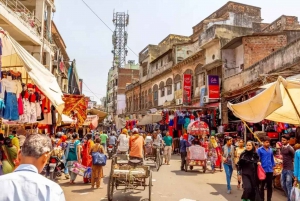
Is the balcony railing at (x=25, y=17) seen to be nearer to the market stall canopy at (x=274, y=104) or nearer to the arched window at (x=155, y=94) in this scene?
the market stall canopy at (x=274, y=104)

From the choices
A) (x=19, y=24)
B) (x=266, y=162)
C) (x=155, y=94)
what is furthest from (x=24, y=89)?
(x=155, y=94)

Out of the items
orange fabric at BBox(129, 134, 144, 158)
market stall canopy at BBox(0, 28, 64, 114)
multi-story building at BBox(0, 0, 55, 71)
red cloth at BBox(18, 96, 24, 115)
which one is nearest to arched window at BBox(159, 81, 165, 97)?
→ multi-story building at BBox(0, 0, 55, 71)

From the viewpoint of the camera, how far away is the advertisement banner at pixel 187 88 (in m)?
26.1

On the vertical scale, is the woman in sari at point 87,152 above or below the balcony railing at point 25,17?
below

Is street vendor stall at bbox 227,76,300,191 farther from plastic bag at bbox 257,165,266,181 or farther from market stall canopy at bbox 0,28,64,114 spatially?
Answer: market stall canopy at bbox 0,28,64,114

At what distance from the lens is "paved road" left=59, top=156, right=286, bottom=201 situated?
A: 841cm

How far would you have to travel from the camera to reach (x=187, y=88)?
26.2 metres

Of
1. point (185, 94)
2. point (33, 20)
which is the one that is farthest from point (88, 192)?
point (185, 94)

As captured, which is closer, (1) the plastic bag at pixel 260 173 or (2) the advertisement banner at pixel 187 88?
(1) the plastic bag at pixel 260 173

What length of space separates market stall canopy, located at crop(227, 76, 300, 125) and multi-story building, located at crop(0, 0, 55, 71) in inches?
438

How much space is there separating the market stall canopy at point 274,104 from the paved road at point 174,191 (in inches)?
97.7

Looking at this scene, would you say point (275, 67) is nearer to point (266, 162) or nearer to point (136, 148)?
point (266, 162)

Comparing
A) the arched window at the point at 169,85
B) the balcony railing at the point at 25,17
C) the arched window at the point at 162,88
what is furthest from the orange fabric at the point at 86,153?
the arched window at the point at 162,88

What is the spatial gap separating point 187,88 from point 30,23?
14.4m
